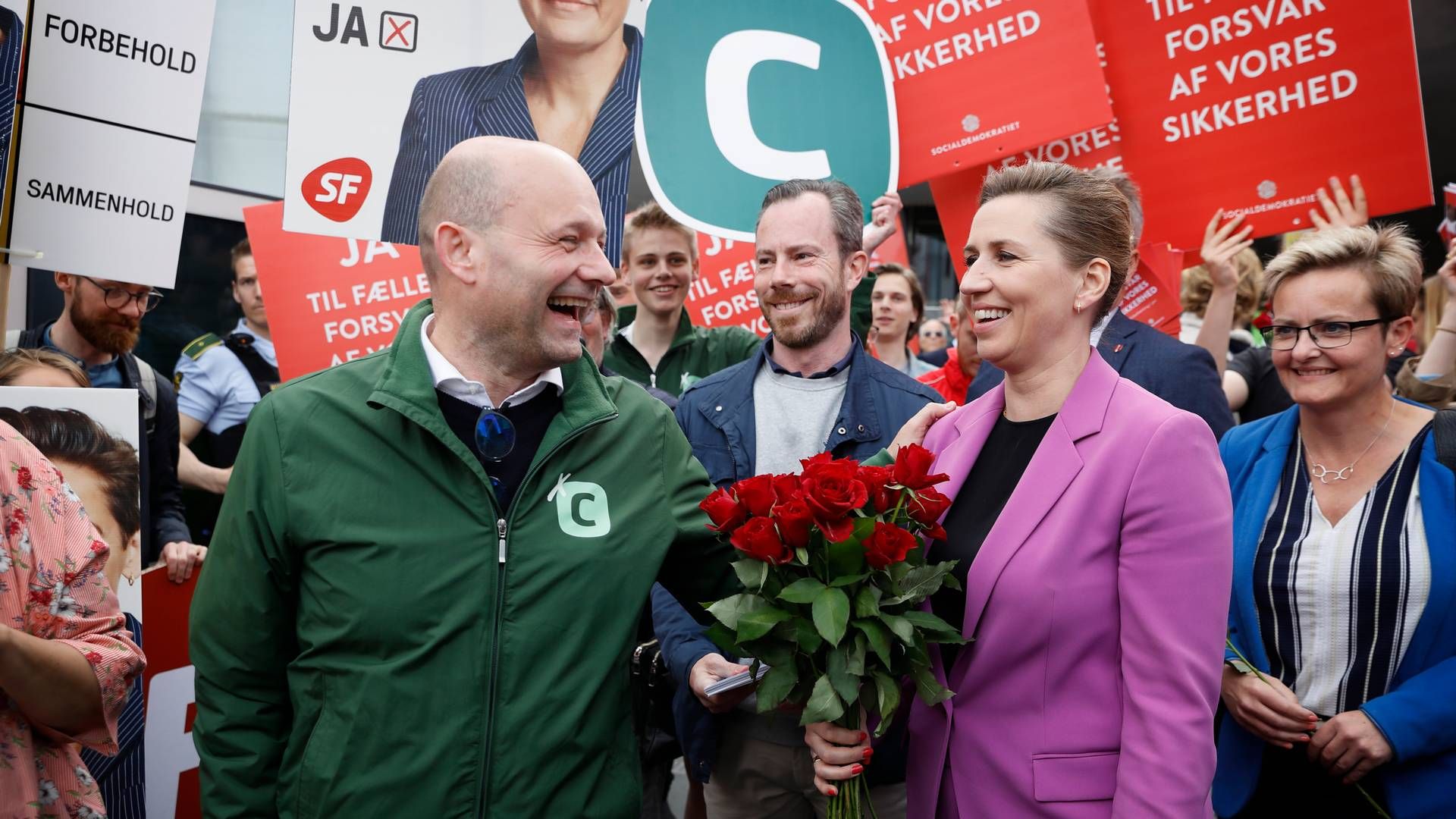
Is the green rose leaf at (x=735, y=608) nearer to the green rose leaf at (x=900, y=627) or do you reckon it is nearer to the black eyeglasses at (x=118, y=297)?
the green rose leaf at (x=900, y=627)

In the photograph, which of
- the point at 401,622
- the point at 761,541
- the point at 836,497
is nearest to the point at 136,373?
the point at 401,622

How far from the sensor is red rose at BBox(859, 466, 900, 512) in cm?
214

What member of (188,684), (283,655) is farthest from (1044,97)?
(188,684)

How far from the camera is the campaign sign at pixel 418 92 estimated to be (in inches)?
156

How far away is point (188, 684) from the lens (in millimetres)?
4098

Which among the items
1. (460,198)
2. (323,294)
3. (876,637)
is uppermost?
(323,294)

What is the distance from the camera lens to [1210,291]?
534 cm

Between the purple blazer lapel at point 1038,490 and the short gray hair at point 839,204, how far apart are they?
4.05ft

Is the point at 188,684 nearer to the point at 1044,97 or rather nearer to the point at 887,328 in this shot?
the point at 1044,97

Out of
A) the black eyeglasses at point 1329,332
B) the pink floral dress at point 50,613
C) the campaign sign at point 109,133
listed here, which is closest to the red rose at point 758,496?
the pink floral dress at point 50,613

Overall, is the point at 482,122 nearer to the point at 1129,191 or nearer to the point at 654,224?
the point at 654,224

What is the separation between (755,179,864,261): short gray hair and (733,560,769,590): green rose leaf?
145 centimetres

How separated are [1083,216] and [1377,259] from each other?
1.17m

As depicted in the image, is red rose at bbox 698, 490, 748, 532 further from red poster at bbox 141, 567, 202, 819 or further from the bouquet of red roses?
red poster at bbox 141, 567, 202, 819
